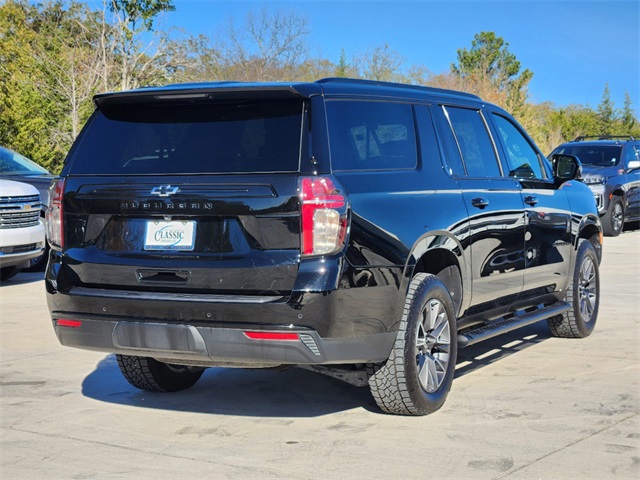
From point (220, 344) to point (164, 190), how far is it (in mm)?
891

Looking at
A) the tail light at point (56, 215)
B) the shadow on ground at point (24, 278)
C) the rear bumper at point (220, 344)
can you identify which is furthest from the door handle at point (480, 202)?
the shadow on ground at point (24, 278)

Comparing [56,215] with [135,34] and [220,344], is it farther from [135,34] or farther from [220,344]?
[135,34]

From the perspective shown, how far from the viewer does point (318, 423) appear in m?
5.74

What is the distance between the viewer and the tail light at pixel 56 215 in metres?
5.64

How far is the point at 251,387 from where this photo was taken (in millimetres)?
6664

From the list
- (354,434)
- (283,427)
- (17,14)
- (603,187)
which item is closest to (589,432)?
(354,434)

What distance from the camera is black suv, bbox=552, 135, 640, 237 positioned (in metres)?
20.2

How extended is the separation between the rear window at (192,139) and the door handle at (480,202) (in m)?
1.67

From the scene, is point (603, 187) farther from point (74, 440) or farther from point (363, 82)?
point (74, 440)

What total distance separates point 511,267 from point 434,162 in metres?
1.22

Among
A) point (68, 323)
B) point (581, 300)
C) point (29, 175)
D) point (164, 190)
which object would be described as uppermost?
point (29, 175)

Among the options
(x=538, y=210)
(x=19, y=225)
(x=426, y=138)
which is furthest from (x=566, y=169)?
(x=19, y=225)

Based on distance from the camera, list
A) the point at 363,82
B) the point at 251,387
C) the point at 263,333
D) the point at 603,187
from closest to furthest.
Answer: the point at 263,333 < the point at 363,82 < the point at 251,387 < the point at 603,187

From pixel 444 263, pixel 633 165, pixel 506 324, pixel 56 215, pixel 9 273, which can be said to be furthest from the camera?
pixel 633 165
